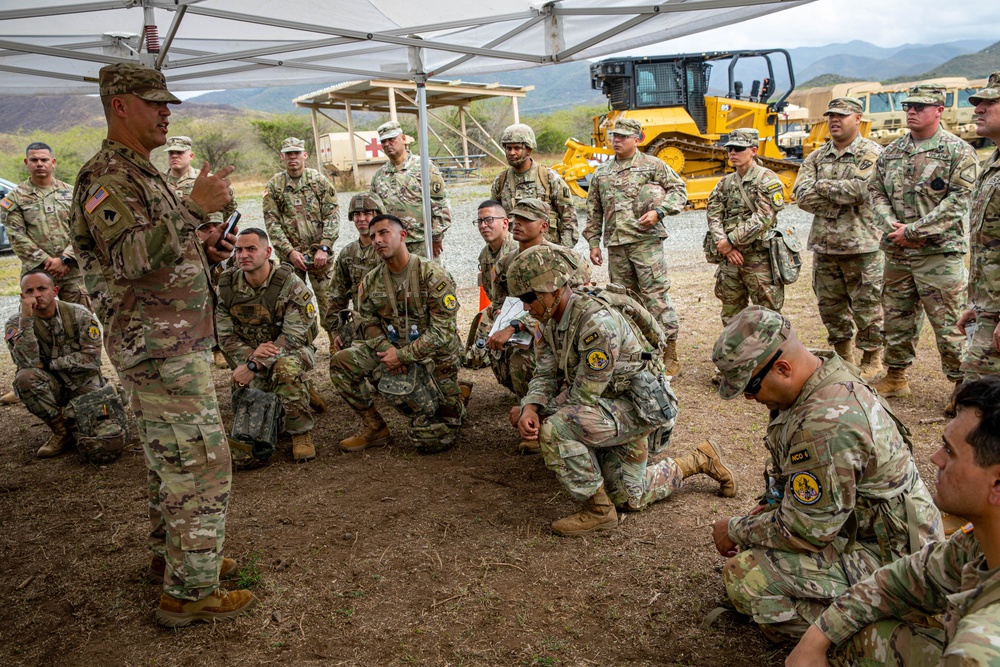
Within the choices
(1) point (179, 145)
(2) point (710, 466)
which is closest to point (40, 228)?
(1) point (179, 145)

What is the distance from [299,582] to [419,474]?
1.32 metres

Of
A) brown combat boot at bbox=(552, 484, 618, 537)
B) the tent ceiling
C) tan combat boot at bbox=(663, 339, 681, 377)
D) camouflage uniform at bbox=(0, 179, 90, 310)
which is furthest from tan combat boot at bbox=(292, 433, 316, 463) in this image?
tan combat boot at bbox=(663, 339, 681, 377)

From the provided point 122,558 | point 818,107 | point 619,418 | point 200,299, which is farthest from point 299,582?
point 818,107

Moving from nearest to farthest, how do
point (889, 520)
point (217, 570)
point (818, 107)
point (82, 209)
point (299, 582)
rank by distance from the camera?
point (889, 520) < point (82, 209) < point (217, 570) < point (299, 582) < point (818, 107)

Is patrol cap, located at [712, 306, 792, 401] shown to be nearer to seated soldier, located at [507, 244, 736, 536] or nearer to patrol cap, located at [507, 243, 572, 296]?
seated soldier, located at [507, 244, 736, 536]

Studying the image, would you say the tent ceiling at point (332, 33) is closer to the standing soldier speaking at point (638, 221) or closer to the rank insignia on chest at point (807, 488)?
the standing soldier speaking at point (638, 221)

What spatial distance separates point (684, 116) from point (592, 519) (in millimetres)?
14108

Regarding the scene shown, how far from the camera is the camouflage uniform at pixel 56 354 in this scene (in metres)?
5.29

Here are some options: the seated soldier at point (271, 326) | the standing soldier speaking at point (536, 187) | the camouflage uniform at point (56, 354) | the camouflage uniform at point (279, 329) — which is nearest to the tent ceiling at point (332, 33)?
the standing soldier speaking at point (536, 187)

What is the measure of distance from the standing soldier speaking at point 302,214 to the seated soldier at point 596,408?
388cm

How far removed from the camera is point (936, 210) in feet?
16.1

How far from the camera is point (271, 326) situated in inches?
205

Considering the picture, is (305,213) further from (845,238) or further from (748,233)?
(845,238)

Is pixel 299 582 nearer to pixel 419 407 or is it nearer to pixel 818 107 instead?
pixel 419 407
